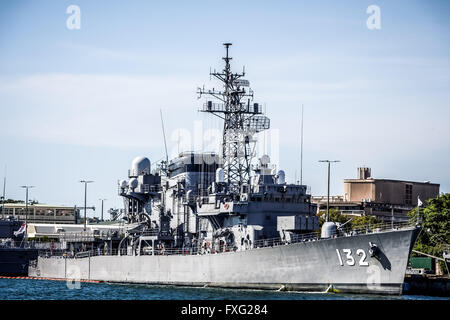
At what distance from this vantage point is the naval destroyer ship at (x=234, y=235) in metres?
31.6

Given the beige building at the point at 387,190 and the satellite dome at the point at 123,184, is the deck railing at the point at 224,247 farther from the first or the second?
the beige building at the point at 387,190

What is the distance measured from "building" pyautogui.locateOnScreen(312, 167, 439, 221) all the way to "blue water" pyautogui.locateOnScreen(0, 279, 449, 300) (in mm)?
41267

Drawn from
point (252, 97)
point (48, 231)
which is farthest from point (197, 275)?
point (48, 231)

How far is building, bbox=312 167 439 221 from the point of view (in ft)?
265

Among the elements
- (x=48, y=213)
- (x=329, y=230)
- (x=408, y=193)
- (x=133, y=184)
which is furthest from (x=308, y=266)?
(x=48, y=213)

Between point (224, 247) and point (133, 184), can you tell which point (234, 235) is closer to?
point (224, 247)

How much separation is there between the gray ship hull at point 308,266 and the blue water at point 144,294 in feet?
1.66

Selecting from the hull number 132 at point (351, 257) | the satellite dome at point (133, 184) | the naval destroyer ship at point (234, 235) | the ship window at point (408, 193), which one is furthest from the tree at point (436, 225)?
the ship window at point (408, 193)

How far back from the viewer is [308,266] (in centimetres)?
3297

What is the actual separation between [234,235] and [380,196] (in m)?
48.1

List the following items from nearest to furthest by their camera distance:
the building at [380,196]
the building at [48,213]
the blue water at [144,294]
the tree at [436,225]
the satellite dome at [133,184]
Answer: the blue water at [144,294] < the satellite dome at [133,184] < the tree at [436,225] < the building at [380,196] < the building at [48,213]

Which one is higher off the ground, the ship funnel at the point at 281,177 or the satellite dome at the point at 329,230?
the ship funnel at the point at 281,177
